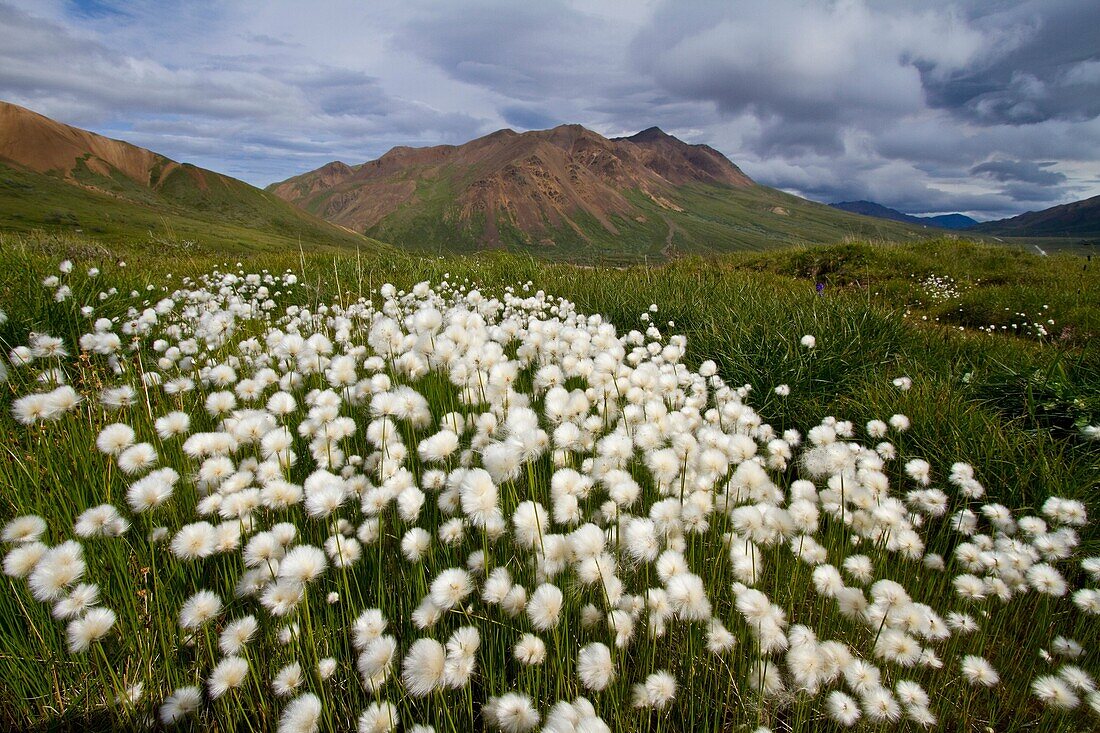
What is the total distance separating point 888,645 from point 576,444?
1.60 meters

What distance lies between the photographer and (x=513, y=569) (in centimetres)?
242

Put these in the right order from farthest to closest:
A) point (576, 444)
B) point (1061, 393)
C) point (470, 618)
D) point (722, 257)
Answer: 1. point (722, 257)
2. point (1061, 393)
3. point (576, 444)
4. point (470, 618)

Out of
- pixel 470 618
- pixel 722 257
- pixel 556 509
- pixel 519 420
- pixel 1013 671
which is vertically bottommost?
pixel 1013 671

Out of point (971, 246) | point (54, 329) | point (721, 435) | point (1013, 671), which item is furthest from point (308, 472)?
point (971, 246)

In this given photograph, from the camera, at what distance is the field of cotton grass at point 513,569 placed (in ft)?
6.28

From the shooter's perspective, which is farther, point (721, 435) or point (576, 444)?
point (721, 435)

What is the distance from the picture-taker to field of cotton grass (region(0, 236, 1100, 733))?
1.91 m

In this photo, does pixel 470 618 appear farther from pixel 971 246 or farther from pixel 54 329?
pixel 971 246

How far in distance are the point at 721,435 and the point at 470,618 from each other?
5.96 feet

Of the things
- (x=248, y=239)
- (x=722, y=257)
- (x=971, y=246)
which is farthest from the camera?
(x=248, y=239)

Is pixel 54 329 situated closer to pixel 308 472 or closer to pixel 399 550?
pixel 308 472

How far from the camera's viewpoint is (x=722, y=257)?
690 inches

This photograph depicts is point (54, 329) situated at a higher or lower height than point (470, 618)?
higher

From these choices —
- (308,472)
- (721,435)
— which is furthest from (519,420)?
(308,472)
